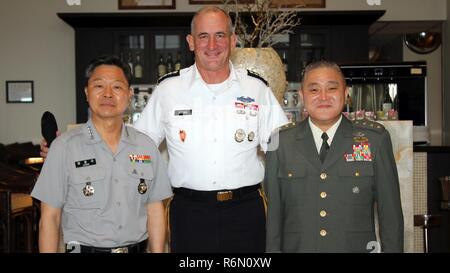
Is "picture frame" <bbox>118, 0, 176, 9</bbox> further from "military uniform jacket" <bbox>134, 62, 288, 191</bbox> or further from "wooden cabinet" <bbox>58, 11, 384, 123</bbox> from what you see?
"military uniform jacket" <bbox>134, 62, 288, 191</bbox>

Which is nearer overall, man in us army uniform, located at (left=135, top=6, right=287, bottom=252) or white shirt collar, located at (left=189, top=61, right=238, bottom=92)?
man in us army uniform, located at (left=135, top=6, right=287, bottom=252)

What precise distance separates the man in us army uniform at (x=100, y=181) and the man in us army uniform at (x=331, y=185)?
474 millimetres

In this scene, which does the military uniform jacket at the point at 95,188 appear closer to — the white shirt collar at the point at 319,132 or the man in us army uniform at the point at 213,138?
the man in us army uniform at the point at 213,138

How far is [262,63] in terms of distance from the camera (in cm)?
279

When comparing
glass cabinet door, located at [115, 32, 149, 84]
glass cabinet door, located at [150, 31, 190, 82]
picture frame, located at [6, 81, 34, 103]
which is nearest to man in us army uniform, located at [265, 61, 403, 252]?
glass cabinet door, located at [150, 31, 190, 82]

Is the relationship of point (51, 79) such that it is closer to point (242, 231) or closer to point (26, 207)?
point (26, 207)

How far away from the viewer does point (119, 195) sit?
6.10 ft

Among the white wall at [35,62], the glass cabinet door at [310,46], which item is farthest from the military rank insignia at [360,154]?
the white wall at [35,62]

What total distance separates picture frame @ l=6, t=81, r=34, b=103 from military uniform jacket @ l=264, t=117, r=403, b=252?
19.1 ft

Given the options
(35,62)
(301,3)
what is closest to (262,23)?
(301,3)

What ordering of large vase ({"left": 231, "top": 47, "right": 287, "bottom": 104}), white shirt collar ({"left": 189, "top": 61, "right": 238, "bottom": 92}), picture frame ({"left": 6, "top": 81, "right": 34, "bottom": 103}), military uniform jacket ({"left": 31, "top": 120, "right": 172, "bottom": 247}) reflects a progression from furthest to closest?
picture frame ({"left": 6, "top": 81, "right": 34, "bottom": 103}) → large vase ({"left": 231, "top": 47, "right": 287, "bottom": 104}) → white shirt collar ({"left": 189, "top": 61, "right": 238, "bottom": 92}) → military uniform jacket ({"left": 31, "top": 120, "right": 172, "bottom": 247})

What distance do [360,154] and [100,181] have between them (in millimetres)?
885

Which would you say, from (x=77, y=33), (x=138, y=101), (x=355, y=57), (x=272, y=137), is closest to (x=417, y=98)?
(x=355, y=57)

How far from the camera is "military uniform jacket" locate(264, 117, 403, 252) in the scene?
77.5 inches
